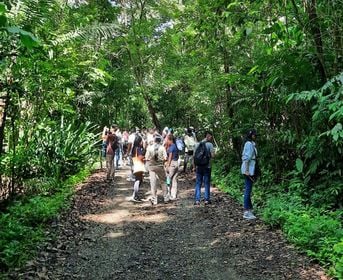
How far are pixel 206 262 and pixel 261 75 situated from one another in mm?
6804

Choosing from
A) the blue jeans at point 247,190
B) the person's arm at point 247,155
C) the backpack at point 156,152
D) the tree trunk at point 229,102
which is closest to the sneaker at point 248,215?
the blue jeans at point 247,190

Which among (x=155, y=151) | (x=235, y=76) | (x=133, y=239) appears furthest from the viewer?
(x=235, y=76)

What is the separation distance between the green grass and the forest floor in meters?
0.20

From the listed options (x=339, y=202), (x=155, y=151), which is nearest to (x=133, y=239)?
(x=155, y=151)

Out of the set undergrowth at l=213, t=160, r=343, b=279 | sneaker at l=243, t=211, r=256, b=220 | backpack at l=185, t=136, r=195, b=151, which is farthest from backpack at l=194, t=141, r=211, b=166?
backpack at l=185, t=136, r=195, b=151

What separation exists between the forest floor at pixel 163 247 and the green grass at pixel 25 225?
201 mm

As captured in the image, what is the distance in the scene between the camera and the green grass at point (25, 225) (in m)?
5.92

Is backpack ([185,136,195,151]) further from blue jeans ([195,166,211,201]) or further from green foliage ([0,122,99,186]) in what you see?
blue jeans ([195,166,211,201])

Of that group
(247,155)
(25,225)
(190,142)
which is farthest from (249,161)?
(190,142)

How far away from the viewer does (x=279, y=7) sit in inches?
347

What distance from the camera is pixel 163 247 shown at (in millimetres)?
7082

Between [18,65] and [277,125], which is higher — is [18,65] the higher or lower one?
the higher one

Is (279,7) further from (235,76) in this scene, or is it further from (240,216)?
(240,216)

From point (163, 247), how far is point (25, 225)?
275 cm
